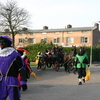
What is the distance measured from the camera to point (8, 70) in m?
4.39

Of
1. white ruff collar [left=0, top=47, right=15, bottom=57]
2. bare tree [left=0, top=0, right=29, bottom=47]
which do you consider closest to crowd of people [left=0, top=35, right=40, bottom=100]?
white ruff collar [left=0, top=47, right=15, bottom=57]

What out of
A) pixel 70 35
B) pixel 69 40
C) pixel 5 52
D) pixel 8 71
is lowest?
pixel 8 71

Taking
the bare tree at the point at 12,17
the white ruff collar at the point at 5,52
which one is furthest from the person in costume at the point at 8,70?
the bare tree at the point at 12,17

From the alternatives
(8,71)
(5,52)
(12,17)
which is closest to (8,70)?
(8,71)

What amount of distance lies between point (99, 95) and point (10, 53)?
15.4ft

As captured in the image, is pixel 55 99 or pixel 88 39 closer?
pixel 55 99

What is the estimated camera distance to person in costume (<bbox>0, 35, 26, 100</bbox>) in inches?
169

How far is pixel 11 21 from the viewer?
35219mm

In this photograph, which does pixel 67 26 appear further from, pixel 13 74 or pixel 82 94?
pixel 13 74

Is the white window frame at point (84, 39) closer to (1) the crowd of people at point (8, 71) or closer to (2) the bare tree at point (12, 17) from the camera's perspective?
(2) the bare tree at point (12, 17)

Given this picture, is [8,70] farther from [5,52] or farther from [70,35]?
[70,35]

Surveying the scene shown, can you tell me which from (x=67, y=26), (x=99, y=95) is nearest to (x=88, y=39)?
(x=67, y=26)

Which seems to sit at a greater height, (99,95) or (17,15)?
(17,15)

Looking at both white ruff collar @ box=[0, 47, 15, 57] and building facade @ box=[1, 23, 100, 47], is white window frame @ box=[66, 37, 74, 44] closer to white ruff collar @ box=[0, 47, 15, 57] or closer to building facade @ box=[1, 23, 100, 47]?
building facade @ box=[1, 23, 100, 47]
